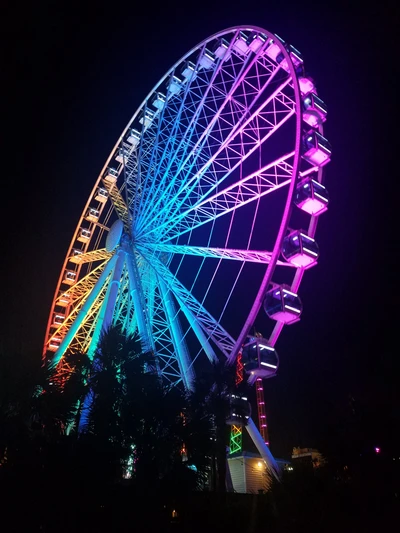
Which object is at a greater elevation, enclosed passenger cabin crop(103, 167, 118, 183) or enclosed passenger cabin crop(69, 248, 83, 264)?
enclosed passenger cabin crop(103, 167, 118, 183)

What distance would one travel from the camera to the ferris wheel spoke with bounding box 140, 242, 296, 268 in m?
18.8

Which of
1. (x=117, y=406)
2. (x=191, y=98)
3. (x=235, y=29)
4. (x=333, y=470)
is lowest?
(x=333, y=470)

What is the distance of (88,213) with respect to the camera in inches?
1163

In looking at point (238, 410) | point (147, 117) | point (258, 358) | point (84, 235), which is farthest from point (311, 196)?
point (84, 235)

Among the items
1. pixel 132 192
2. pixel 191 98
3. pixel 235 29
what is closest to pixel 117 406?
pixel 132 192

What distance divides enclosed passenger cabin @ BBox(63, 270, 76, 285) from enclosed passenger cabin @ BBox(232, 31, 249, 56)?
16.4 meters

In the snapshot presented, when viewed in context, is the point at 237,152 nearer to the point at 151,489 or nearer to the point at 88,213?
the point at 88,213

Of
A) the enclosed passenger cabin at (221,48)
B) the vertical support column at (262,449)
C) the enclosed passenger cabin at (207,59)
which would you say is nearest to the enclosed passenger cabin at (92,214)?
the enclosed passenger cabin at (207,59)

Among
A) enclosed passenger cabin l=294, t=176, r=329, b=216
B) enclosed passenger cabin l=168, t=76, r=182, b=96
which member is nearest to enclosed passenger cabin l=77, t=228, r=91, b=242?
enclosed passenger cabin l=168, t=76, r=182, b=96

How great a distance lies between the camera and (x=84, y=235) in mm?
29922

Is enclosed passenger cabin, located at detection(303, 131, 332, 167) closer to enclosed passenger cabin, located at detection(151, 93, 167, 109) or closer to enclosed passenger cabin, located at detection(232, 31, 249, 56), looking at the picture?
enclosed passenger cabin, located at detection(232, 31, 249, 56)

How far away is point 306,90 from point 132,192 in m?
10.2

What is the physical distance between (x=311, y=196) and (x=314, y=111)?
424cm

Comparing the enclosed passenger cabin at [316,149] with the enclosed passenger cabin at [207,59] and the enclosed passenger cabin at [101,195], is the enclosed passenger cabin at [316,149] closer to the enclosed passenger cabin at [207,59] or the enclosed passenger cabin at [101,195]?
the enclosed passenger cabin at [207,59]
